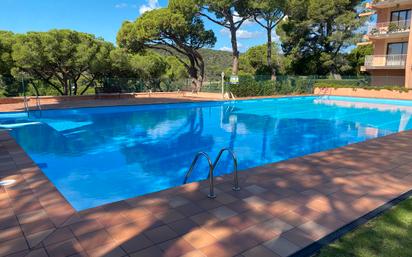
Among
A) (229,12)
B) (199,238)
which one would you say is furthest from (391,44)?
(199,238)

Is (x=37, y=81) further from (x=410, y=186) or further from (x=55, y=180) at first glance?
(x=410, y=186)

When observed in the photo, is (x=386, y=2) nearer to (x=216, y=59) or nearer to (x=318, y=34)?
(x=318, y=34)

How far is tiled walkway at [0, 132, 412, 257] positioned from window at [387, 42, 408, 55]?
2393 cm

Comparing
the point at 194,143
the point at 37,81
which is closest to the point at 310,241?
the point at 194,143

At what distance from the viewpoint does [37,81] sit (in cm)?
1923

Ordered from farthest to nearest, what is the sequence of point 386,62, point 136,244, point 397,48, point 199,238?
point 397,48
point 386,62
point 199,238
point 136,244

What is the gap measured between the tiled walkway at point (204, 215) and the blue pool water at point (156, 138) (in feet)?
4.25

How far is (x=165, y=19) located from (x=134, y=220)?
823 inches

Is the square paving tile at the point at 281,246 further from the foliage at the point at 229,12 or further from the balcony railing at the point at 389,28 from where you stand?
the balcony railing at the point at 389,28

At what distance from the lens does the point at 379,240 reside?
2.90 metres

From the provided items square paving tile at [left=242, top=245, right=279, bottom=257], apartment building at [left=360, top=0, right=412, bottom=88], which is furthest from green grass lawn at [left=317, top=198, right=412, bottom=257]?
apartment building at [left=360, top=0, right=412, bottom=88]

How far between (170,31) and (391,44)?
61.2 ft

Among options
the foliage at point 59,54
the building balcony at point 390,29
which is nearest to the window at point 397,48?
the building balcony at point 390,29

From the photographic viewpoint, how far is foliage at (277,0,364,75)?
25.4 m
